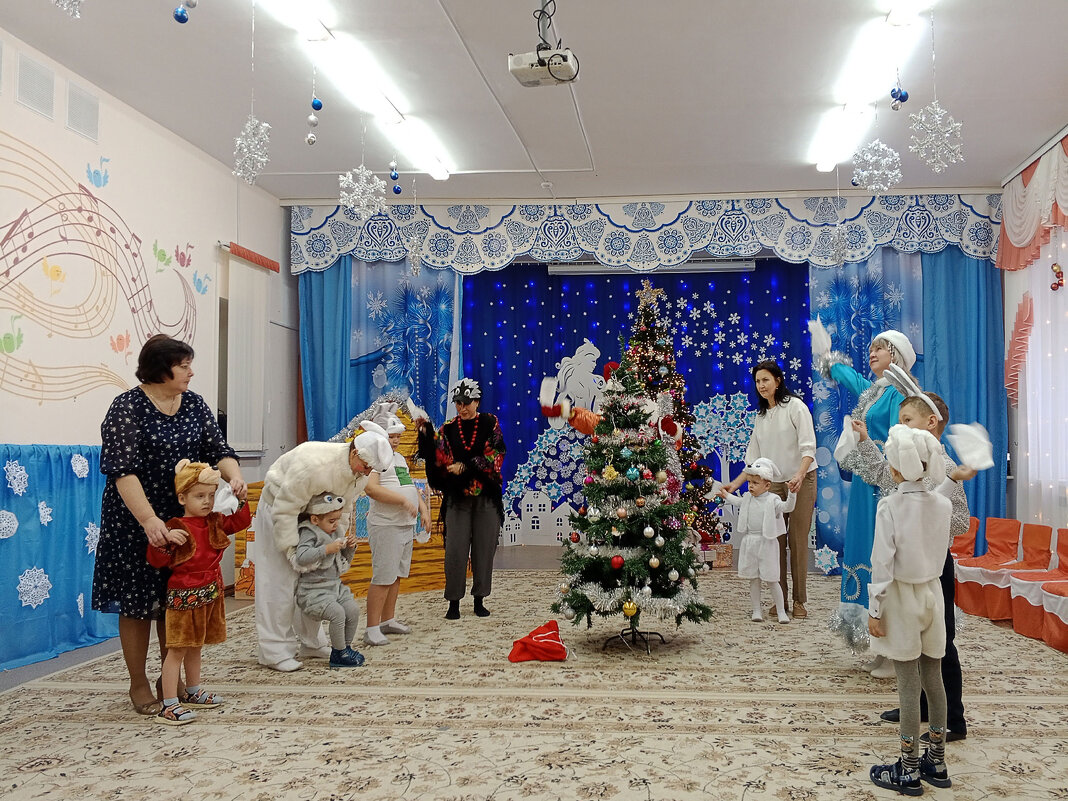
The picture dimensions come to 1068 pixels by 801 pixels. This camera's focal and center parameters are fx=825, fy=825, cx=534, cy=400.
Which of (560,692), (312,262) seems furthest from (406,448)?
(560,692)

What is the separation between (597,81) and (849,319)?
3672 mm

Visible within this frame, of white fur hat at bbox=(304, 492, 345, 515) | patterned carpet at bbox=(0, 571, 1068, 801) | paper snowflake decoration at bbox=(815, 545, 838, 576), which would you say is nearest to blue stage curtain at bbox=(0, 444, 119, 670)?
patterned carpet at bbox=(0, 571, 1068, 801)

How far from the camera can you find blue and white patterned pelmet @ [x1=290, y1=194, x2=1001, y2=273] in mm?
7617

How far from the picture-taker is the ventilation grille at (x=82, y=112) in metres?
5.21

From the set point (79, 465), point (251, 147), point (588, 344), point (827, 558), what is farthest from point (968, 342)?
point (79, 465)

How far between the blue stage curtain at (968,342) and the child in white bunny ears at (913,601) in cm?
512

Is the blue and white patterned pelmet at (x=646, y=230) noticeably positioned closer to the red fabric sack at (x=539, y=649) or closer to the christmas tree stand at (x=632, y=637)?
the christmas tree stand at (x=632, y=637)

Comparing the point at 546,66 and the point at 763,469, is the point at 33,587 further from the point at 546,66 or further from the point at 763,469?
the point at 763,469

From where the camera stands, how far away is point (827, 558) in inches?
300

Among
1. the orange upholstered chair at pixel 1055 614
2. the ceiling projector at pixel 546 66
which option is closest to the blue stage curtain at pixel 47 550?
the ceiling projector at pixel 546 66

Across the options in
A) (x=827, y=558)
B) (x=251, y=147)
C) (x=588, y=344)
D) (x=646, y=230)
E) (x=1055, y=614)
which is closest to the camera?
(x=251, y=147)

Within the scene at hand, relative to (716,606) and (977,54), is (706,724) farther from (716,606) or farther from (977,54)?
(977,54)

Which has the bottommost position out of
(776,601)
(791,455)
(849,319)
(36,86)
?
(776,601)

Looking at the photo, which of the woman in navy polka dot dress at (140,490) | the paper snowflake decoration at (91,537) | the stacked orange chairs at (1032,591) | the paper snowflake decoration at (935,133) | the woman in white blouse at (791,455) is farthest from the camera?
the woman in white blouse at (791,455)
